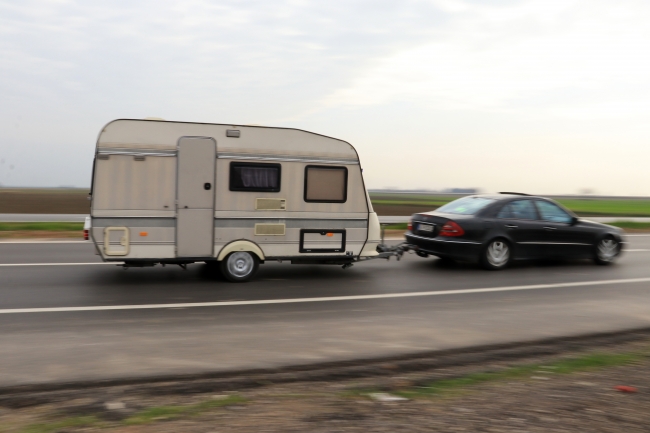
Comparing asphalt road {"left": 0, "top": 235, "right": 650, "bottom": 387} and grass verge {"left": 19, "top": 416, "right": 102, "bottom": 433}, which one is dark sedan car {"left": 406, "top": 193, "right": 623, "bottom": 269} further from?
grass verge {"left": 19, "top": 416, "right": 102, "bottom": 433}

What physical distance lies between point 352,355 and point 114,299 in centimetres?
400

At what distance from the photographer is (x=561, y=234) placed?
12602mm

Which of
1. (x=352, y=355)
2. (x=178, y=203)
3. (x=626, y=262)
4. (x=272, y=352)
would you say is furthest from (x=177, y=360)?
(x=626, y=262)

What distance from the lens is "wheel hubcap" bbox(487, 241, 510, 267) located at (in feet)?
39.1

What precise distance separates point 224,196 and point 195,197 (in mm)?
481

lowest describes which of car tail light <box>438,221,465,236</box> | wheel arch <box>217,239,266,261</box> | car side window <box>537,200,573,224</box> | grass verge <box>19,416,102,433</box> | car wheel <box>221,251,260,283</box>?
grass verge <box>19,416,102,433</box>

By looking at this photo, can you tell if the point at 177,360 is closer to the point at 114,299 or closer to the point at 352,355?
the point at 352,355

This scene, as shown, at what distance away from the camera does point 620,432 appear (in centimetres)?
405

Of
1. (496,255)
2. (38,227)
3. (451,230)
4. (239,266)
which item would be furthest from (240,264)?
(38,227)

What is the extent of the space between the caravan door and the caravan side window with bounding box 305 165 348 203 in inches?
65.2

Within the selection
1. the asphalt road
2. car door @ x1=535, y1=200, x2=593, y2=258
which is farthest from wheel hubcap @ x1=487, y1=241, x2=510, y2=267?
car door @ x1=535, y1=200, x2=593, y2=258

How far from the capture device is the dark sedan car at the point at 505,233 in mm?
11719

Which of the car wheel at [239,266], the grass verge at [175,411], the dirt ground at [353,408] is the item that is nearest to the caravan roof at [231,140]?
the car wheel at [239,266]

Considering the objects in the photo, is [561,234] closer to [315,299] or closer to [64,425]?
[315,299]
